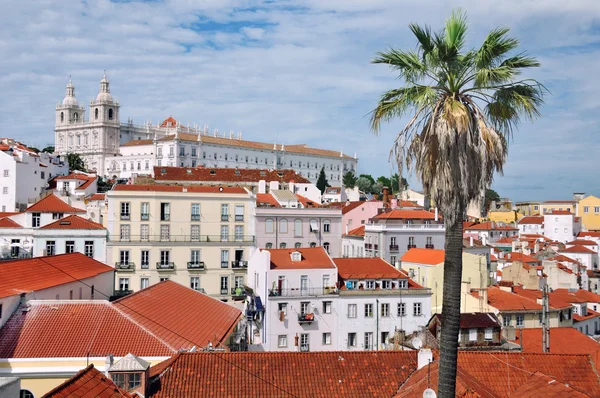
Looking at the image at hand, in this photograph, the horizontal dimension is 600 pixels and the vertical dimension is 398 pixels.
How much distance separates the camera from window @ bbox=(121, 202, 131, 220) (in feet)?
171

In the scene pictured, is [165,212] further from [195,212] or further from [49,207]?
[49,207]

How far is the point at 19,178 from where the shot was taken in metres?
91.5

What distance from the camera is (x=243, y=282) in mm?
53531

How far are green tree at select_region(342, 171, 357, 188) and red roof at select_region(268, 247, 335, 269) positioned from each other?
13367 centimetres

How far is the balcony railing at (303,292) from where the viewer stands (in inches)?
1565

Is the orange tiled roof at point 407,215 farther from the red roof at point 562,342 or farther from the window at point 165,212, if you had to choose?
the red roof at point 562,342

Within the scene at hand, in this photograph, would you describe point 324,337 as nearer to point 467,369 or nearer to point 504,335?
point 504,335

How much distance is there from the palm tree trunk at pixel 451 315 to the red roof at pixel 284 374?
674 centimetres

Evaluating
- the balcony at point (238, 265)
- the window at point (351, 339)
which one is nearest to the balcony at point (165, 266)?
the balcony at point (238, 265)

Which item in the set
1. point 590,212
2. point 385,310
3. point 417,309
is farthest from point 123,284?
point 590,212

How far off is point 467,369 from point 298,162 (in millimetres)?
167261

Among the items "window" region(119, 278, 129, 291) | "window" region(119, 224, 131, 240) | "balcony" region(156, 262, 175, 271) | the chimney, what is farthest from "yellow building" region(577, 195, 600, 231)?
the chimney

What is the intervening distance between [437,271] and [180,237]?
21238 mm

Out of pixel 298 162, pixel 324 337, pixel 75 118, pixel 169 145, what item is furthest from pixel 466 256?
pixel 75 118
